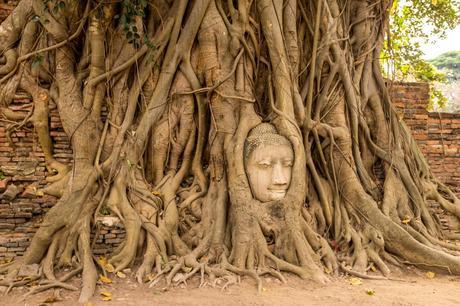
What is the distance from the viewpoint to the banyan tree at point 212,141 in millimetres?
3914

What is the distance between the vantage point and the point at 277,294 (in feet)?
10.9

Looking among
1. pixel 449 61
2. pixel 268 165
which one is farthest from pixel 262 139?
pixel 449 61

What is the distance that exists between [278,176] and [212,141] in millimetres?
804

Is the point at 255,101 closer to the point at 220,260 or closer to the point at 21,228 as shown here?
the point at 220,260

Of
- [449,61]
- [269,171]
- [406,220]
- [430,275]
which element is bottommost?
[430,275]

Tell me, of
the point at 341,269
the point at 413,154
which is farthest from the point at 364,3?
the point at 341,269

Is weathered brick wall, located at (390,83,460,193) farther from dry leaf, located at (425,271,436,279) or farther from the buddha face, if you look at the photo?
the buddha face

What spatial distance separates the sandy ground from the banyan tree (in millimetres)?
246

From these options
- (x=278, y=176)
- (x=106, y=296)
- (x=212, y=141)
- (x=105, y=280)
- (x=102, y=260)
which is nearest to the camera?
(x=106, y=296)

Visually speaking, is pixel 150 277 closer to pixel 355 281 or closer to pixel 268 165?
pixel 268 165

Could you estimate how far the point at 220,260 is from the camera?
3.84 m

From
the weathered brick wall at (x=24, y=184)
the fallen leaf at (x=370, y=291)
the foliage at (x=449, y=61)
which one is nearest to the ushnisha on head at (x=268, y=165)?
the fallen leaf at (x=370, y=291)

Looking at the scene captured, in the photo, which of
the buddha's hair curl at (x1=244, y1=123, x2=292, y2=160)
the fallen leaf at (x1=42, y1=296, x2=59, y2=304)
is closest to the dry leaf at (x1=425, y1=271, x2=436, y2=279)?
the buddha's hair curl at (x1=244, y1=123, x2=292, y2=160)

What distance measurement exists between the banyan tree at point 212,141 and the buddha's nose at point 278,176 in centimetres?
1
